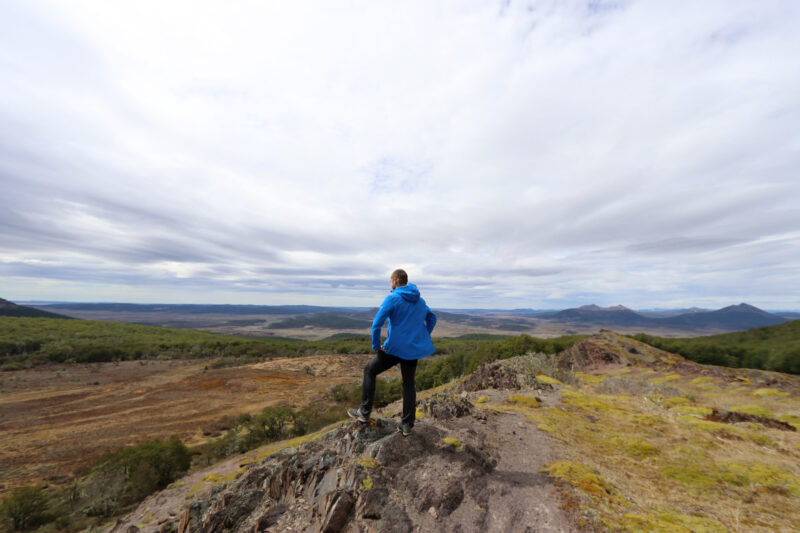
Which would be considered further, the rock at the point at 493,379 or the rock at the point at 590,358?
the rock at the point at 590,358

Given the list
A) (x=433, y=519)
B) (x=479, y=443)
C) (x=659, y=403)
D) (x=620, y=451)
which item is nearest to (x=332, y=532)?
(x=433, y=519)

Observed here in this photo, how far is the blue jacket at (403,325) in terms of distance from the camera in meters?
5.78

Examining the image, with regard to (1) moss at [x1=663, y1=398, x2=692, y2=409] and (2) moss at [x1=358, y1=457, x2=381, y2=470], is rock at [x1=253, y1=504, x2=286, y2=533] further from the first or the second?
(1) moss at [x1=663, y1=398, x2=692, y2=409]

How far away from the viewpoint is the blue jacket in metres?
5.78

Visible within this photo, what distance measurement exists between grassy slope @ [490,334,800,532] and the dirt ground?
3095 centimetres

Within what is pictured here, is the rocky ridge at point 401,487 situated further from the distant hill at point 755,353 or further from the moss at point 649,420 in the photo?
the distant hill at point 755,353

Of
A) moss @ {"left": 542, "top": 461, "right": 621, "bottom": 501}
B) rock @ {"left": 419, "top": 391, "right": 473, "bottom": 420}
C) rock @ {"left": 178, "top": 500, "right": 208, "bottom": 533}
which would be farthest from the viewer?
rock @ {"left": 419, "top": 391, "right": 473, "bottom": 420}

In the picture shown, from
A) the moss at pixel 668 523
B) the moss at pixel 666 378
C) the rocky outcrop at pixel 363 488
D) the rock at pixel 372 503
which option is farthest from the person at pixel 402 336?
the moss at pixel 666 378

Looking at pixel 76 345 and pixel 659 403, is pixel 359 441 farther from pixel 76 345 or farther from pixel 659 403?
pixel 76 345

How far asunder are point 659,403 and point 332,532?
47.7 feet

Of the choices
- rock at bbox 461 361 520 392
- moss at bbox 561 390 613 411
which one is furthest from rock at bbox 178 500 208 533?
moss at bbox 561 390 613 411

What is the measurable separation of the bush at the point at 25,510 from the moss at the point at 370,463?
18832 mm

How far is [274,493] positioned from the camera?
652cm

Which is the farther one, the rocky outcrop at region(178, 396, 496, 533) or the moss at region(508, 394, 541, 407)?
the moss at region(508, 394, 541, 407)
